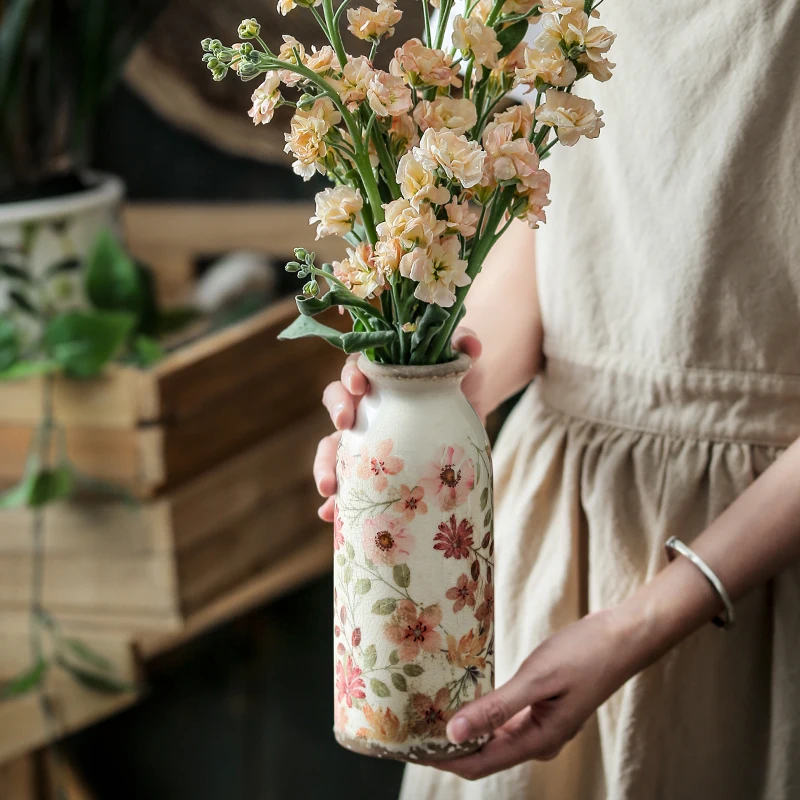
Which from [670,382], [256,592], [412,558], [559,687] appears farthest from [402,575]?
[256,592]

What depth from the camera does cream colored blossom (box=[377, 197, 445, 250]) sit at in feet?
1.52

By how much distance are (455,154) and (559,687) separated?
0.98 ft

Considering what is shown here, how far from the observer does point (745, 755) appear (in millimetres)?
640

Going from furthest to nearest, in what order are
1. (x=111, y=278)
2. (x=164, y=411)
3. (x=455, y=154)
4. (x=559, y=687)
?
(x=111, y=278) < (x=164, y=411) < (x=559, y=687) < (x=455, y=154)

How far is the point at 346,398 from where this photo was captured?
562 mm

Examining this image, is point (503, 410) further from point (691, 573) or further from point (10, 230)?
point (691, 573)

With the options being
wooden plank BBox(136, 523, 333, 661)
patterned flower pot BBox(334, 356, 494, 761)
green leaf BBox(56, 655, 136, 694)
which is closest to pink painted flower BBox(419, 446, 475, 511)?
patterned flower pot BBox(334, 356, 494, 761)

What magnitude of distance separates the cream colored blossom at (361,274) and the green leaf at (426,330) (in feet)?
0.09

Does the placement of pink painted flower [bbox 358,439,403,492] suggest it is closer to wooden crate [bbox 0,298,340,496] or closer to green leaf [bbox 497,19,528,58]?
green leaf [bbox 497,19,528,58]

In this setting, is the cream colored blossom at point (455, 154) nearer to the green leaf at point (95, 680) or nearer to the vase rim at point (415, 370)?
the vase rim at point (415, 370)

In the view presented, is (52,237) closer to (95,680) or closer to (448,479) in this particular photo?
(95,680)

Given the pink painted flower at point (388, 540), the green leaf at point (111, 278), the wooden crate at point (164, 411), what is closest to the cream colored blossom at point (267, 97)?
the pink painted flower at point (388, 540)

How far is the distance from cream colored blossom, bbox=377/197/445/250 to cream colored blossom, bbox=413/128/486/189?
0.02m

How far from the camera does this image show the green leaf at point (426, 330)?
19.7 inches
